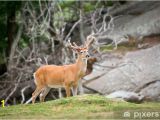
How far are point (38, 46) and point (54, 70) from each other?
913 centimetres

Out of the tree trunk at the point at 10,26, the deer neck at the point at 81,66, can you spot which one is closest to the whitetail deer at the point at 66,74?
the deer neck at the point at 81,66

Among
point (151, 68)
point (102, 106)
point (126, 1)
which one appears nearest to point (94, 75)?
point (151, 68)

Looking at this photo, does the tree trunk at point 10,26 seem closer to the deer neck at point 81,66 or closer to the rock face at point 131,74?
the rock face at point 131,74

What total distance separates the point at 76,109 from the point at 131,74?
9093 millimetres

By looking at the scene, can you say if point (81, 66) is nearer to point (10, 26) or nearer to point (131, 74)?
point (131, 74)

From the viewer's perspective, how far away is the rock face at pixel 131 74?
20.4 meters

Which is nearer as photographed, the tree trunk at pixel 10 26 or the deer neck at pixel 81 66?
the deer neck at pixel 81 66

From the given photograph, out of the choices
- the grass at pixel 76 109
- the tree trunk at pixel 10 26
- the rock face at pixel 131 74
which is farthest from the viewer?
the tree trunk at pixel 10 26

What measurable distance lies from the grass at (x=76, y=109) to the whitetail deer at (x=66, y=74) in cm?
177

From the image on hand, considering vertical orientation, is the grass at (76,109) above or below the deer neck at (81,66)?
below

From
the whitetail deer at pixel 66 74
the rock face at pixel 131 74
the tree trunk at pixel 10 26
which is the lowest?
the rock face at pixel 131 74

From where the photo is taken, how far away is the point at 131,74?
21.2 meters

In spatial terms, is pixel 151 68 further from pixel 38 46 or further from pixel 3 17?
pixel 3 17

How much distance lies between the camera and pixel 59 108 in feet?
41.7
